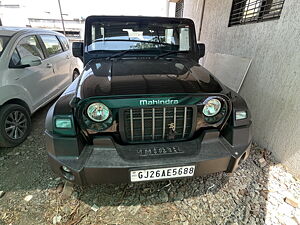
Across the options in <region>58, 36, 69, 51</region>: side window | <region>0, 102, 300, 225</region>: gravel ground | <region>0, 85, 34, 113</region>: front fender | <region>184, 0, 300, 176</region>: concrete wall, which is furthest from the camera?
<region>58, 36, 69, 51</region>: side window

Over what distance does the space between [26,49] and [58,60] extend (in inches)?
38.4

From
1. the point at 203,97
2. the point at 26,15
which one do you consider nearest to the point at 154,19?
the point at 203,97

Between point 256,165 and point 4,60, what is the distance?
Result: 12.0ft

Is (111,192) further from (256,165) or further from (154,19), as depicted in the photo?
(154,19)

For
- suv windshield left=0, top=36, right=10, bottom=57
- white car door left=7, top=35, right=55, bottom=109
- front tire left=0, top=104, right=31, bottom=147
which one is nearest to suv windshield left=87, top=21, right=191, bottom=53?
white car door left=7, top=35, right=55, bottom=109

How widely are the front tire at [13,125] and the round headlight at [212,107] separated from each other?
2561 millimetres

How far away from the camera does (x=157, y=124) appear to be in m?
1.56

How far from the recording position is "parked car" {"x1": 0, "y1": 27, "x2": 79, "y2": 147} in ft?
7.96

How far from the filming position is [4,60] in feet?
7.98

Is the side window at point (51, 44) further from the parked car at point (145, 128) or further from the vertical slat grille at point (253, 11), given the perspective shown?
the vertical slat grille at point (253, 11)

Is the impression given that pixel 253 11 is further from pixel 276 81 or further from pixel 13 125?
pixel 13 125

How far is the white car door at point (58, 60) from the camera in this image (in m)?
3.63

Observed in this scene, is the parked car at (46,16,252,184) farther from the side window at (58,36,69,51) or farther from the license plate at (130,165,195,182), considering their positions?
the side window at (58,36,69,51)

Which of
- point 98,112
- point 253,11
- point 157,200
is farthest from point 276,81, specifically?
point 98,112
